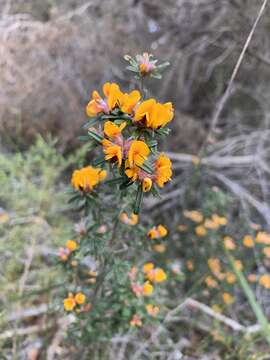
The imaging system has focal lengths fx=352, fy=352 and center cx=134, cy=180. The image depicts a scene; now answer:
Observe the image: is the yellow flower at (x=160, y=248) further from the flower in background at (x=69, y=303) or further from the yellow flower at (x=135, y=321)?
the flower in background at (x=69, y=303)

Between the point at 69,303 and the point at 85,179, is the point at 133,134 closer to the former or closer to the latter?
the point at 85,179

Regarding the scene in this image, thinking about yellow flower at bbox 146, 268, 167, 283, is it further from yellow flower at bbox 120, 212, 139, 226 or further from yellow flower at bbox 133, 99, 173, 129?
yellow flower at bbox 133, 99, 173, 129

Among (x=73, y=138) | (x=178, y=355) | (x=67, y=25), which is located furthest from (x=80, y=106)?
(x=178, y=355)

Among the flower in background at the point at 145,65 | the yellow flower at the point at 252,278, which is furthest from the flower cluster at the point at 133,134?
the yellow flower at the point at 252,278

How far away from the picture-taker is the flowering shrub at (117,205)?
1.12 meters

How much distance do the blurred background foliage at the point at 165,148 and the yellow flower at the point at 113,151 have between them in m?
0.92

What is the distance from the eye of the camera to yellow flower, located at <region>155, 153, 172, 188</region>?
1.15 m

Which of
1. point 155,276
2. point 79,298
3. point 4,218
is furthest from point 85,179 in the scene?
point 4,218

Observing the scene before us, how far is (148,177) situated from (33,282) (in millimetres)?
1671

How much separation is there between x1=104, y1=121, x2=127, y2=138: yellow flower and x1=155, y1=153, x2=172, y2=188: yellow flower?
170mm

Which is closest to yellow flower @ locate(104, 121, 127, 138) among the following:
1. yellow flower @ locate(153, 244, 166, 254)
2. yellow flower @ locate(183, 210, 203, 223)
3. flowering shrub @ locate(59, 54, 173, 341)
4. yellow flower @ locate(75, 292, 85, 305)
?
flowering shrub @ locate(59, 54, 173, 341)

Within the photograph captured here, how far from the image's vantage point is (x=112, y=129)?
3.63ft

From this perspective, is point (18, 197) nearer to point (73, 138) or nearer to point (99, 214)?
point (73, 138)

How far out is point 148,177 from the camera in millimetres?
1146
